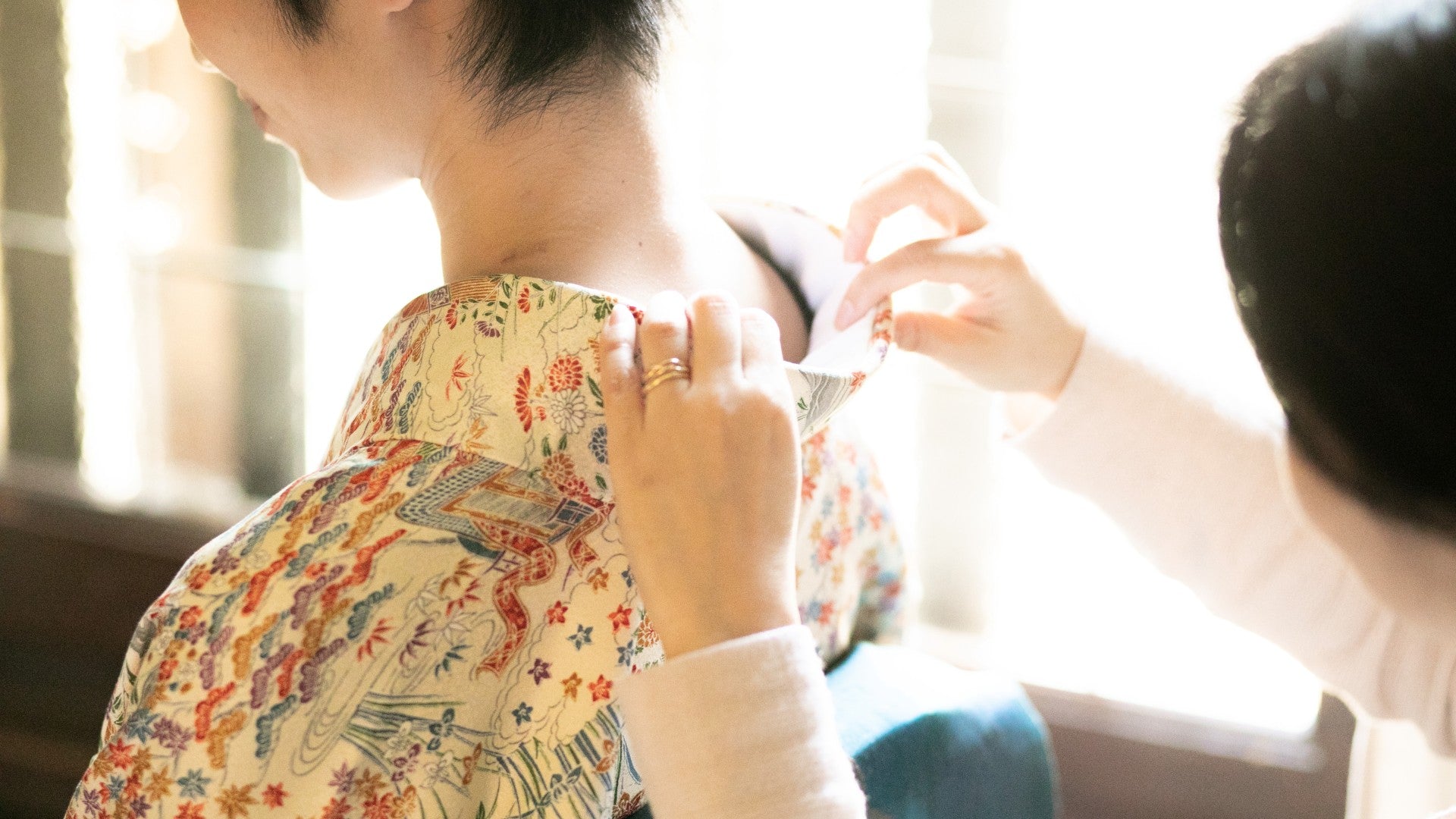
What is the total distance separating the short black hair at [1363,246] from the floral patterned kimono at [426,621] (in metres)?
0.25

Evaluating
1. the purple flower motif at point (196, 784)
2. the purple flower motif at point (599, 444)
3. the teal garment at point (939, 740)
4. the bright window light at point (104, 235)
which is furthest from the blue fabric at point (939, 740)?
the bright window light at point (104, 235)

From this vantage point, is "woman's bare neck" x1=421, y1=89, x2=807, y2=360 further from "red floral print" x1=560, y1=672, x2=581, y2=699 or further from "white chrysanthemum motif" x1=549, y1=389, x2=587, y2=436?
"red floral print" x1=560, y1=672, x2=581, y2=699

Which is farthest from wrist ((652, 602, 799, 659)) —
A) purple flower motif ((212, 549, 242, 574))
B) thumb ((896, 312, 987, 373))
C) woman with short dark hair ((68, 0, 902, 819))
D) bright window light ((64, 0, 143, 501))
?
bright window light ((64, 0, 143, 501))

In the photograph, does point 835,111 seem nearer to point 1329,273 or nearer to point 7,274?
point 1329,273

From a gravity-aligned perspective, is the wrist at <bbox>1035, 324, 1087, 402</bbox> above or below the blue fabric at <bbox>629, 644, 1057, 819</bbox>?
above

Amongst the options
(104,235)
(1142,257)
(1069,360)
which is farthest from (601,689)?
(104,235)

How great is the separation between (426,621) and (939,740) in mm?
359

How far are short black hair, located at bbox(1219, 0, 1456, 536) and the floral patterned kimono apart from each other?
246mm

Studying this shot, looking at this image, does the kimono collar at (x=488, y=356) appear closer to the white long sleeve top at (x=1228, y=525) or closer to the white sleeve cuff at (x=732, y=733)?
the white sleeve cuff at (x=732, y=733)

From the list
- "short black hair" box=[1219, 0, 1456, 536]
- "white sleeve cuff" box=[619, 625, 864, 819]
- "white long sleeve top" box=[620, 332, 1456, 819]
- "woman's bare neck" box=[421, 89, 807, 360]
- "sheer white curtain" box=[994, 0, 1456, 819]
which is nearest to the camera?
"short black hair" box=[1219, 0, 1456, 536]

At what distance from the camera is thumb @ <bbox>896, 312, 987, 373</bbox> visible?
0.91m

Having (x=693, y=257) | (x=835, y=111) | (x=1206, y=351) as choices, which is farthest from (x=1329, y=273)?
(x=835, y=111)

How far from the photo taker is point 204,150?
177 centimetres

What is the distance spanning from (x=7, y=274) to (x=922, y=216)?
1.67 meters
